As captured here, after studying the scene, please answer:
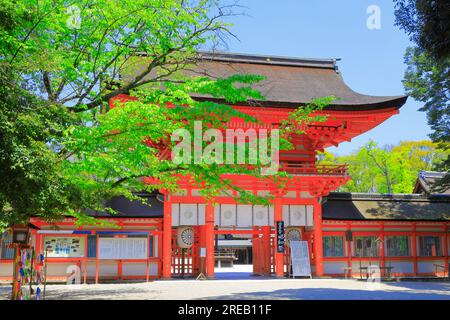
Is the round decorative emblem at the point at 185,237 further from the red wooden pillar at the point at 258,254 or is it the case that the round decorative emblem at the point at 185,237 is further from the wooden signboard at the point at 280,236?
the wooden signboard at the point at 280,236

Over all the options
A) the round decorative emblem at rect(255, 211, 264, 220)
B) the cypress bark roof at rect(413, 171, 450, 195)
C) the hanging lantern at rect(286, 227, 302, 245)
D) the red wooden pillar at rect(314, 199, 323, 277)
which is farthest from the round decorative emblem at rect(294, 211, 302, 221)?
the cypress bark roof at rect(413, 171, 450, 195)

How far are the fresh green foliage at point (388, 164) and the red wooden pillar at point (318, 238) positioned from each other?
21.4m

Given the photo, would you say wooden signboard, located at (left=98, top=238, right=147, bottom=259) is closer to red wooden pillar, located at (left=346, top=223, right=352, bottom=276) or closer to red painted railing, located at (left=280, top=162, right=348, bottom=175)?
red painted railing, located at (left=280, top=162, right=348, bottom=175)

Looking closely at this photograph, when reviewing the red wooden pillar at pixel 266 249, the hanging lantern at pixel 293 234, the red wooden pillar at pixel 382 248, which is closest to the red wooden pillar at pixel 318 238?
the hanging lantern at pixel 293 234

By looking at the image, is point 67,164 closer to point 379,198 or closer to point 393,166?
point 379,198

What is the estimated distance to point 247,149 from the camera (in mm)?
12281

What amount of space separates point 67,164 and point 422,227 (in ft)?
60.9

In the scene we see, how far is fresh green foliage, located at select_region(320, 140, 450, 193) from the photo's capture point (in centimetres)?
4359

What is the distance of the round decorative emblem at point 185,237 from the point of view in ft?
72.2

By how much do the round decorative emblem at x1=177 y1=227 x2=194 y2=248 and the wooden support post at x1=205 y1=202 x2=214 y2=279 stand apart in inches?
44.9

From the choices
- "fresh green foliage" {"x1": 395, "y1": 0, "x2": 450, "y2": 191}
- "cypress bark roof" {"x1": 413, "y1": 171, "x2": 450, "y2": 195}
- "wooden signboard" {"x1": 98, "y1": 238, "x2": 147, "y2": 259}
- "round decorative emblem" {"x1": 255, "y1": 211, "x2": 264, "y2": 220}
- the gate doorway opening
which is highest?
"fresh green foliage" {"x1": 395, "y1": 0, "x2": 450, "y2": 191}

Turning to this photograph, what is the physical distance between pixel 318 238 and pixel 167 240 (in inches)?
268

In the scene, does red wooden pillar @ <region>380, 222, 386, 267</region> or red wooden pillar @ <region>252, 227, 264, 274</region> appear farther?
red wooden pillar @ <region>252, 227, 264, 274</region>
